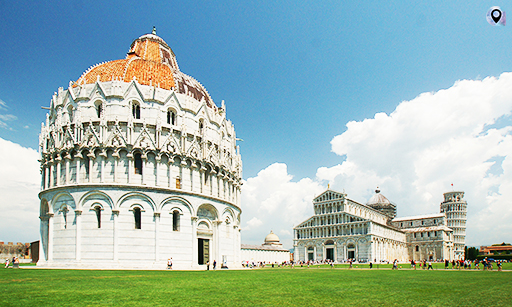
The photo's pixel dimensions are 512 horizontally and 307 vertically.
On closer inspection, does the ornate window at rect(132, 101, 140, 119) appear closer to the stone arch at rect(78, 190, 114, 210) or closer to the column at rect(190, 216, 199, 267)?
the stone arch at rect(78, 190, 114, 210)

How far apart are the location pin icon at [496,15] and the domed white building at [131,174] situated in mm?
31136

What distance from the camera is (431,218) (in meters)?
127

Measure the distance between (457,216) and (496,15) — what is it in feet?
473

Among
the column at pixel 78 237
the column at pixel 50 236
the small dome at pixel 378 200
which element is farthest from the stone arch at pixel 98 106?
the small dome at pixel 378 200

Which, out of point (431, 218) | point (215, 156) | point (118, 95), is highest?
point (118, 95)

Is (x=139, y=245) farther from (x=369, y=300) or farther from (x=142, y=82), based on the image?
(x=369, y=300)

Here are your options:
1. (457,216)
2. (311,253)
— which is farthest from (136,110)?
(457,216)

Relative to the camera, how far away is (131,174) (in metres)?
36.5

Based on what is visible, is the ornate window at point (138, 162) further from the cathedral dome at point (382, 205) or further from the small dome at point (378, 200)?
the small dome at point (378, 200)

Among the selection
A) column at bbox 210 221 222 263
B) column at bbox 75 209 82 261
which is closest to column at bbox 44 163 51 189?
column at bbox 75 209 82 261

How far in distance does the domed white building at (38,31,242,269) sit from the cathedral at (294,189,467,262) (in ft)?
211

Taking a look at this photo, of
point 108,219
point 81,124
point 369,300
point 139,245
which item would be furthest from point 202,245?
point 369,300

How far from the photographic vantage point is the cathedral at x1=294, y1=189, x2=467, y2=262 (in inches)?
3935

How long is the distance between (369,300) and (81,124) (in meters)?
32.9
